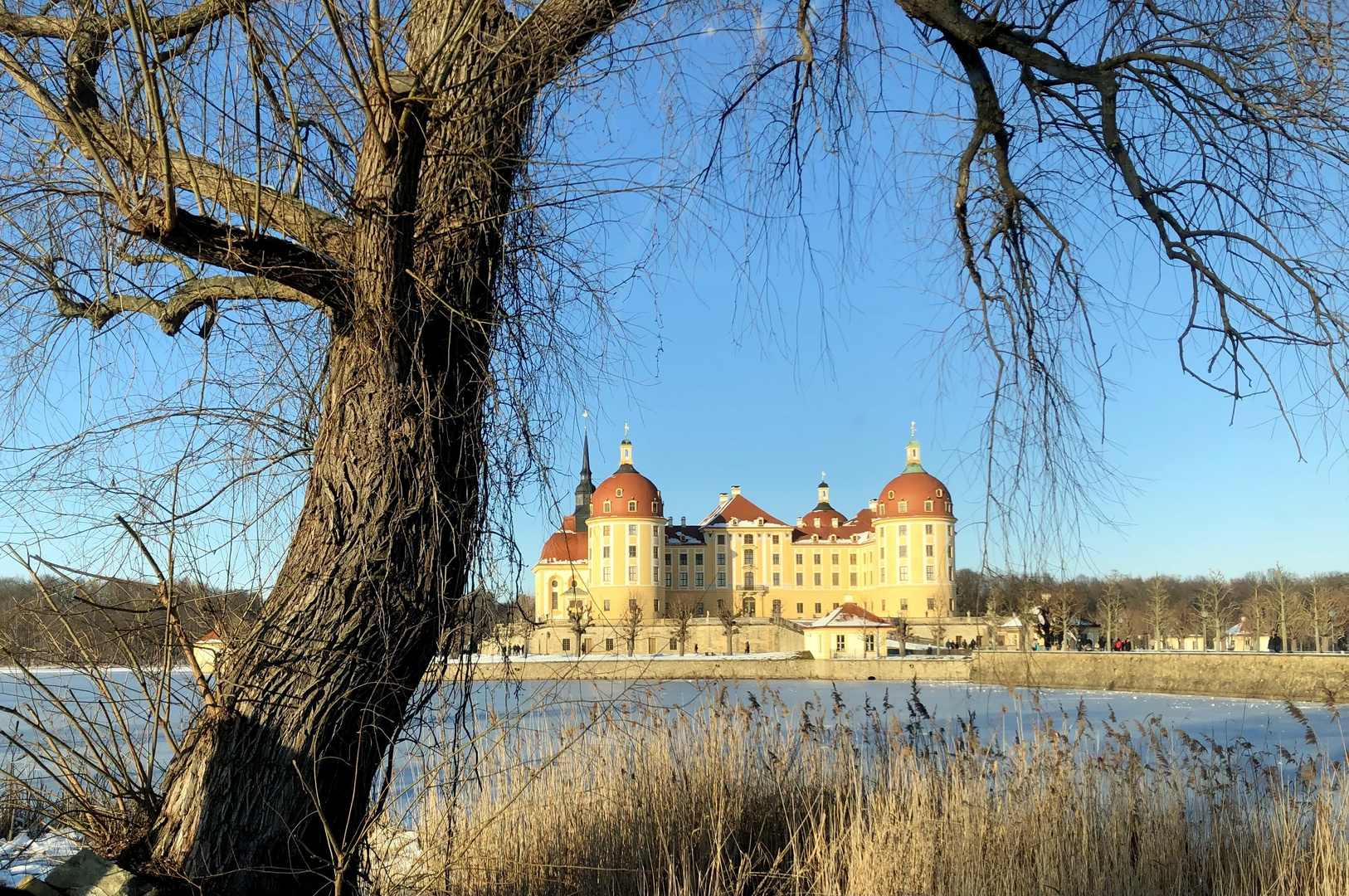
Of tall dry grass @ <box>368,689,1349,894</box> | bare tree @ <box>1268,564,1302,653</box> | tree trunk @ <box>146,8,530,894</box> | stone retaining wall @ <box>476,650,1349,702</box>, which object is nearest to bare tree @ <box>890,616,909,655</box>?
stone retaining wall @ <box>476,650,1349,702</box>

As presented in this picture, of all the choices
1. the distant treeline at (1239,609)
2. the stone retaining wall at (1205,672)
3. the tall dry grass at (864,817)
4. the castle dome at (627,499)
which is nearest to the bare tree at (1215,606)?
the distant treeline at (1239,609)

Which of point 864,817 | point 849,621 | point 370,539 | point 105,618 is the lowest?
point 849,621

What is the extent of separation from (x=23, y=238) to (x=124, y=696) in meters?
0.99

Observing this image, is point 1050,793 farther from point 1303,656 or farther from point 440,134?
point 1303,656

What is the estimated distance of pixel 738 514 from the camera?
61281 millimetres

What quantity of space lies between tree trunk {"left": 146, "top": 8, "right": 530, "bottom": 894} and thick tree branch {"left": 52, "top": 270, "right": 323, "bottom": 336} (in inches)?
7.0

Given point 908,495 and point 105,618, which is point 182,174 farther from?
point 908,495

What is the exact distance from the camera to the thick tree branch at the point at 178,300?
211cm

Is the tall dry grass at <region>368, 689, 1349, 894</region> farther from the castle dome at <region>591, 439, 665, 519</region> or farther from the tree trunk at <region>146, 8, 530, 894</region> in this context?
the castle dome at <region>591, 439, 665, 519</region>

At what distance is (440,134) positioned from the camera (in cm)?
223

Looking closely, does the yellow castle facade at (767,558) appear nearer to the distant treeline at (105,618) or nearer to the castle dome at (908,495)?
the castle dome at (908,495)

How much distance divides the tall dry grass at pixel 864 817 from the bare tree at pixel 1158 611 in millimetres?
42238

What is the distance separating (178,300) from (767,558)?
5943 cm

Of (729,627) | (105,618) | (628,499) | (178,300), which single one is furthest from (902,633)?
(178,300)
